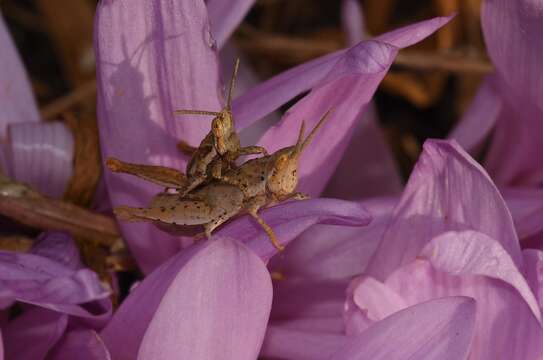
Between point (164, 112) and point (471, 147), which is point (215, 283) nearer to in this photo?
point (164, 112)

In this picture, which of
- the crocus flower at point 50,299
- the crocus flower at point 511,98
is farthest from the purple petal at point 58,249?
the crocus flower at point 511,98

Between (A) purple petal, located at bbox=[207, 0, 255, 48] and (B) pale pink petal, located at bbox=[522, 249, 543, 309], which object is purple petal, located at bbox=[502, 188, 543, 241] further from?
(A) purple petal, located at bbox=[207, 0, 255, 48]

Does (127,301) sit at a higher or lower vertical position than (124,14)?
lower

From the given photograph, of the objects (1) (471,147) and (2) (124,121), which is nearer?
(2) (124,121)

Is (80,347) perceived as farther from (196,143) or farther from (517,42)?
(517,42)

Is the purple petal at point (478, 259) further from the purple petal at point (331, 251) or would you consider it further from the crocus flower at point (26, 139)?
the crocus flower at point (26, 139)

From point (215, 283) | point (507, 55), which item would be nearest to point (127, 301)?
point (215, 283)

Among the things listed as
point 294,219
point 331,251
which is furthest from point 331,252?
point 294,219
